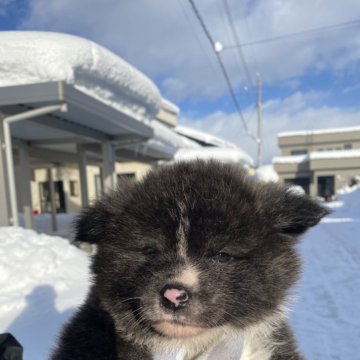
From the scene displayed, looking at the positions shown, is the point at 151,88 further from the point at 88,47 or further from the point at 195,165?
the point at 195,165

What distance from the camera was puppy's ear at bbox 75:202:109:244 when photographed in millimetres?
1614

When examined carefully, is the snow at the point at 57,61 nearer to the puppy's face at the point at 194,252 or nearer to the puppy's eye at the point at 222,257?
the puppy's face at the point at 194,252

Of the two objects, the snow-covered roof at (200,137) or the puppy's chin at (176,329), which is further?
the snow-covered roof at (200,137)

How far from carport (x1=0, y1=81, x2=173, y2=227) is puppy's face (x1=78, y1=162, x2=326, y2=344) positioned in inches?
175

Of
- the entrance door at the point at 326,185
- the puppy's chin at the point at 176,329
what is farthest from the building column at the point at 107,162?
the entrance door at the point at 326,185

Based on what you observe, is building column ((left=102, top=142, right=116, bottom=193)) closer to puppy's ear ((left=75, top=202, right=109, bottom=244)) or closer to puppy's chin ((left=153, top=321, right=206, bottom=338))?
puppy's ear ((left=75, top=202, right=109, bottom=244))

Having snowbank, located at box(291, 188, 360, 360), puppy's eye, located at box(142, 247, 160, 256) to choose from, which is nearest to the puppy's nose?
puppy's eye, located at box(142, 247, 160, 256)

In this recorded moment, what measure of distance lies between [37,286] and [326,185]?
39.8 metres

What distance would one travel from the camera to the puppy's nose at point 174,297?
129 centimetres

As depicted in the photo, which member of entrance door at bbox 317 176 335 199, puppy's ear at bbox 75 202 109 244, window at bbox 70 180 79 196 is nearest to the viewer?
puppy's ear at bbox 75 202 109 244

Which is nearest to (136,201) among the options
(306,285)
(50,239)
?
(50,239)

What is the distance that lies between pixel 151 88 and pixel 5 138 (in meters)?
3.90

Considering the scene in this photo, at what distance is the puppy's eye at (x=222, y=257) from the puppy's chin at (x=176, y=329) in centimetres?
26

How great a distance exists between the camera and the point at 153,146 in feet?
42.1
